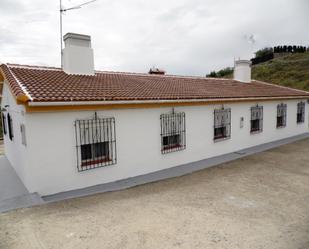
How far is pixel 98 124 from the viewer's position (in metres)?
6.42

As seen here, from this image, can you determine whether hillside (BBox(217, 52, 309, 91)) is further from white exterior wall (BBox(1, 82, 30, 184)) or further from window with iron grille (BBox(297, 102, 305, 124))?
white exterior wall (BBox(1, 82, 30, 184))

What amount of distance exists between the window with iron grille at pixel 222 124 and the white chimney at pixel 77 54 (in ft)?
18.7

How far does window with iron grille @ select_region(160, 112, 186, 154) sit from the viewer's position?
798 cm

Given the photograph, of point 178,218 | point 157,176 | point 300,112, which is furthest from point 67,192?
point 300,112

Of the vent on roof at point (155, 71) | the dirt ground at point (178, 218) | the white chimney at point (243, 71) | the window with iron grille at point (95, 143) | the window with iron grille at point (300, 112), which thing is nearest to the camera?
the dirt ground at point (178, 218)

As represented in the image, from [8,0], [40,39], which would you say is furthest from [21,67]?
[40,39]

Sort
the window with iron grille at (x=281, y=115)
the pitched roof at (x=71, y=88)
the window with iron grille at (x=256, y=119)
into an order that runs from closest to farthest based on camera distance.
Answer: the pitched roof at (x=71, y=88)
the window with iron grille at (x=256, y=119)
the window with iron grille at (x=281, y=115)

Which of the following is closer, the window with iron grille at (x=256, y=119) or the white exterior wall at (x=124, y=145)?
the white exterior wall at (x=124, y=145)

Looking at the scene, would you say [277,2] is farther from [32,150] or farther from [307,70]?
[307,70]

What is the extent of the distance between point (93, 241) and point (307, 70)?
3746 cm

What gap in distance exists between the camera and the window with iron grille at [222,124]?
9.79 m

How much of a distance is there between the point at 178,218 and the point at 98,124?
11.2ft

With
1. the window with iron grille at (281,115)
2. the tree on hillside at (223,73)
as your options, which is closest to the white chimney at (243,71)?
the window with iron grille at (281,115)

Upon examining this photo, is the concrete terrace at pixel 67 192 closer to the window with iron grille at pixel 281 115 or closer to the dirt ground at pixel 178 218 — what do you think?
the dirt ground at pixel 178 218
